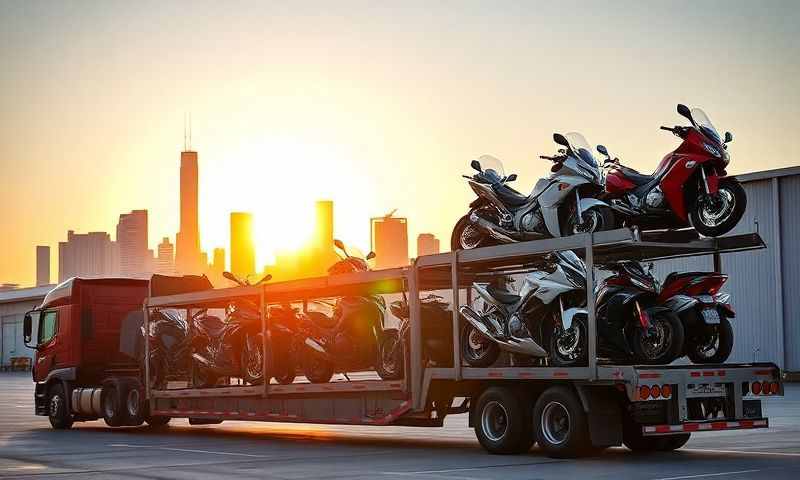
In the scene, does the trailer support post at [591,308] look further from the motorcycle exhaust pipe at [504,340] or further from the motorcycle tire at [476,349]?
the motorcycle tire at [476,349]

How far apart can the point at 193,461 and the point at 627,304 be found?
5.73 meters

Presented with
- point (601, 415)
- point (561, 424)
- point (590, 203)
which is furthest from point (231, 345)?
point (601, 415)

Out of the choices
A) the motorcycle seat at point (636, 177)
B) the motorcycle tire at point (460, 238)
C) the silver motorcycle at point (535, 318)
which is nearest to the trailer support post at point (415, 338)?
the motorcycle tire at point (460, 238)

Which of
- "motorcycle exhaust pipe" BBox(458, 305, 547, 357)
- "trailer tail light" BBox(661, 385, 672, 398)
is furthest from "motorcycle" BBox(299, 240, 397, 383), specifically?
"trailer tail light" BBox(661, 385, 672, 398)

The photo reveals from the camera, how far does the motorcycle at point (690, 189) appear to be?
14297 mm

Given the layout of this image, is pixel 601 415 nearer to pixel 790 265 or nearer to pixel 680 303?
pixel 680 303

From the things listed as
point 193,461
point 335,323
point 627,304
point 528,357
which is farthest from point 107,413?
point 627,304

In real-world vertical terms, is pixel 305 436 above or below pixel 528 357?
below

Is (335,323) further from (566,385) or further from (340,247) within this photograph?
(566,385)

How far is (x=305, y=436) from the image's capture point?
68.8ft

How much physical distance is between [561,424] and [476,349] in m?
1.75

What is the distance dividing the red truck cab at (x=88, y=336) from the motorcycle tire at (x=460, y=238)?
9.15 meters

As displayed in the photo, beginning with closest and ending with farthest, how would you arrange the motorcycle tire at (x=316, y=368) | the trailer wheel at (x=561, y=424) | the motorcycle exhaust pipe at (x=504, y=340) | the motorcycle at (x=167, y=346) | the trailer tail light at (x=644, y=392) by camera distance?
the trailer tail light at (x=644, y=392), the trailer wheel at (x=561, y=424), the motorcycle exhaust pipe at (x=504, y=340), the motorcycle tire at (x=316, y=368), the motorcycle at (x=167, y=346)

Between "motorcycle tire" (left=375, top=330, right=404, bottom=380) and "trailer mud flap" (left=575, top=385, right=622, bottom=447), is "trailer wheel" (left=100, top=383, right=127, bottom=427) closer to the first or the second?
"motorcycle tire" (left=375, top=330, right=404, bottom=380)
